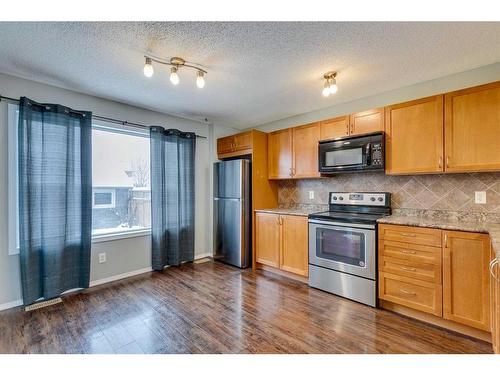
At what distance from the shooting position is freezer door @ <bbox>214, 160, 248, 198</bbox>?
352 cm

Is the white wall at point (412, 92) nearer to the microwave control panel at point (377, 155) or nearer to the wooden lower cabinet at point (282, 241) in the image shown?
the microwave control panel at point (377, 155)

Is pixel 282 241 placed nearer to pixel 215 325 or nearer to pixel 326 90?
pixel 215 325

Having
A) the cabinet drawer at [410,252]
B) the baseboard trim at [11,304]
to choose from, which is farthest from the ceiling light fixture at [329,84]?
the baseboard trim at [11,304]

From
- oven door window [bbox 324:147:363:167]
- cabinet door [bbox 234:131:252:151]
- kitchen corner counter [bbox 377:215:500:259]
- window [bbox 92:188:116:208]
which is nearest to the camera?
kitchen corner counter [bbox 377:215:500:259]

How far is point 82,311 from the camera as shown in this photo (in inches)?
90.4

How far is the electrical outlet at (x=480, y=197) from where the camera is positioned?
7.25ft

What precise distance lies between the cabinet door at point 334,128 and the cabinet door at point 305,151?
0.28 feet

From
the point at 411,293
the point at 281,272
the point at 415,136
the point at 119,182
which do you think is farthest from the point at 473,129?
the point at 119,182

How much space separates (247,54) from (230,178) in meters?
1.97

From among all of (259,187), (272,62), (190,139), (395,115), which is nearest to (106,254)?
(190,139)

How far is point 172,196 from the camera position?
11.5ft

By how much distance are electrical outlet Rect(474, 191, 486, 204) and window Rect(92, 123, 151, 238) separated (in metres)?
3.83

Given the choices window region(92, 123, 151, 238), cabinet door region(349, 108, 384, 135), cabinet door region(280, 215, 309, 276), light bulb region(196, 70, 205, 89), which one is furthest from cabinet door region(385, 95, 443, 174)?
window region(92, 123, 151, 238)

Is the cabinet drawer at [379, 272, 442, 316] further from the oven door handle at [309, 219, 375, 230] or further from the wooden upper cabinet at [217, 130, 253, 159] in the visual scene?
the wooden upper cabinet at [217, 130, 253, 159]
